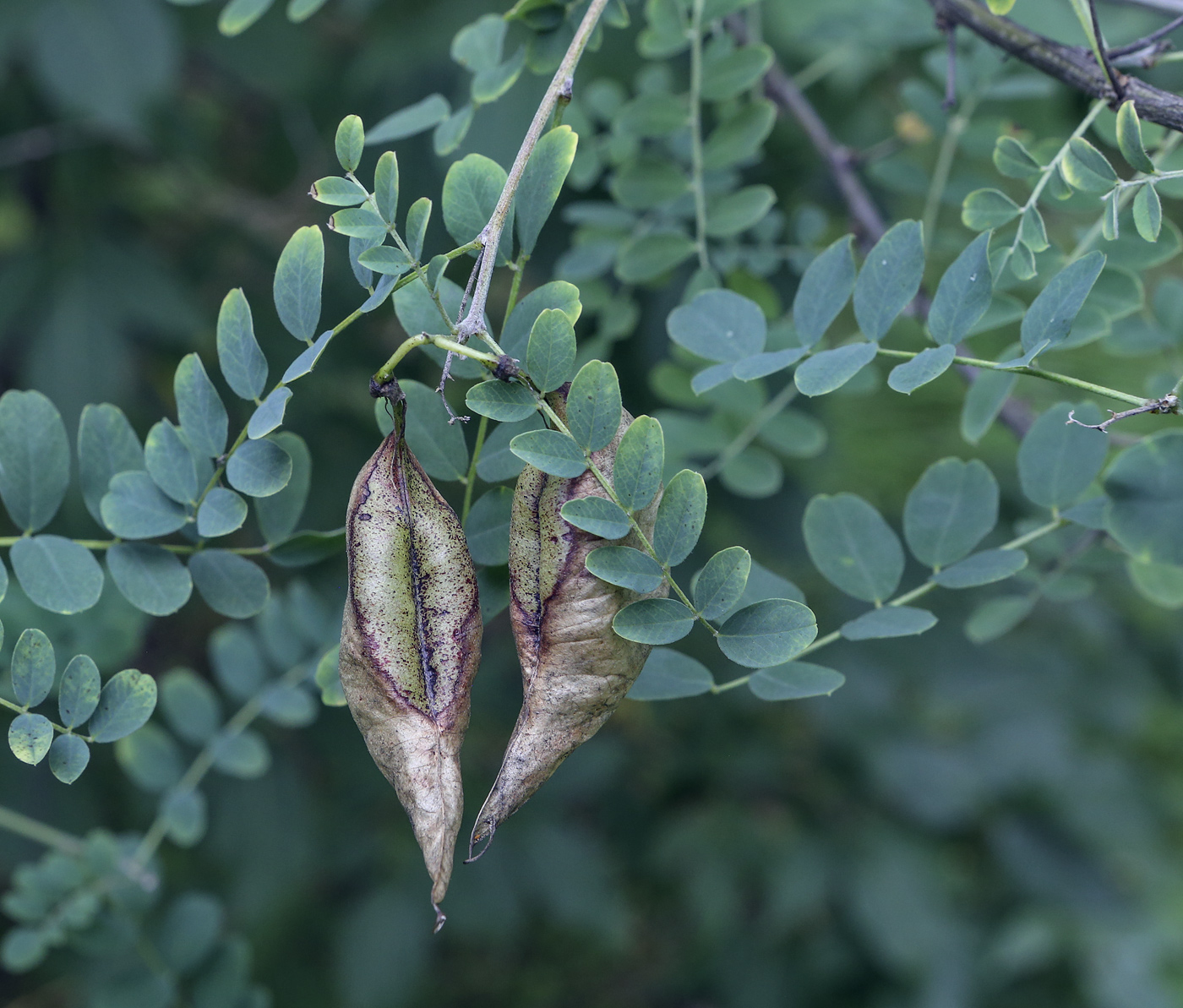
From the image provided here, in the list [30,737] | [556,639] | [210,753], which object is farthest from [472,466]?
[210,753]

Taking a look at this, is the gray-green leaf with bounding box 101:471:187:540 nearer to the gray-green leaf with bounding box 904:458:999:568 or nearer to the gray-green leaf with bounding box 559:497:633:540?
the gray-green leaf with bounding box 559:497:633:540

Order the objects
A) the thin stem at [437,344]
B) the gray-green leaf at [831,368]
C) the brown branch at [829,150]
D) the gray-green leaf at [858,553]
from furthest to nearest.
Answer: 1. the brown branch at [829,150]
2. the gray-green leaf at [858,553]
3. the gray-green leaf at [831,368]
4. the thin stem at [437,344]

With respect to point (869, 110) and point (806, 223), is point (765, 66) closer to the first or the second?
point (806, 223)

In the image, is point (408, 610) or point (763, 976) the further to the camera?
point (763, 976)

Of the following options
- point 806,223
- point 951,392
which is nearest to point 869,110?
point 806,223

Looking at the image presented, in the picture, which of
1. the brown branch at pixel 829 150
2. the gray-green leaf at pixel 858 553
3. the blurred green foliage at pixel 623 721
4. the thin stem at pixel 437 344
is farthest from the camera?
the blurred green foliage at pixel 623 721

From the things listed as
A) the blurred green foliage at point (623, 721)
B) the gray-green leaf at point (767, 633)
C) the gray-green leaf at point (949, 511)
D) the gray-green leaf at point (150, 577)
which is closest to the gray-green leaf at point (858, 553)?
the gray-green leaf at point (949, 511)

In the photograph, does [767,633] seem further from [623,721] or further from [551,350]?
[623,721]

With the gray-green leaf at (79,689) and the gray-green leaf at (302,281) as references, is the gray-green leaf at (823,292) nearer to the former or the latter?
the gray-green leaf at (302,281)
